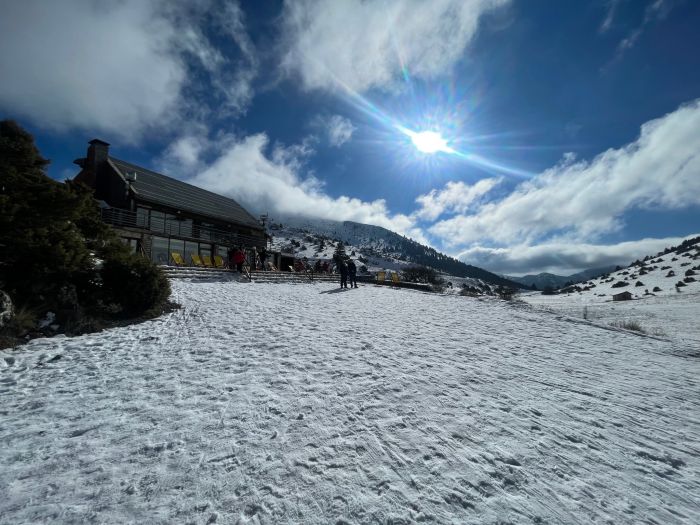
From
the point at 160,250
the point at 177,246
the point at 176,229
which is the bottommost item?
the point at 160,250

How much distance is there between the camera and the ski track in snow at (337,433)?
8.00ft

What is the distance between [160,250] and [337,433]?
2657 cm

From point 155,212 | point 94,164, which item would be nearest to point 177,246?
point 155,212

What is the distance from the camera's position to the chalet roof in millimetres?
25880

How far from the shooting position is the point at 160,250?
24.8m

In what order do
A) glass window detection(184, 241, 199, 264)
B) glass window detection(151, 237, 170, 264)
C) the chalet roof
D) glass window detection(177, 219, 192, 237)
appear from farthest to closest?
glass window detection(177, 219, 192, 237), glass window detection(184, 241, 199, 264), the chalet roof, glass window detection(151, 237, 170, 264)

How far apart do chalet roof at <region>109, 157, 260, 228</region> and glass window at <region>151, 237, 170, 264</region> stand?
315 centimetres

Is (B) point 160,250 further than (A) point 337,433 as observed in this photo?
Yes

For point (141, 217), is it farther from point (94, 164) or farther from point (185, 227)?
point (94, 164)

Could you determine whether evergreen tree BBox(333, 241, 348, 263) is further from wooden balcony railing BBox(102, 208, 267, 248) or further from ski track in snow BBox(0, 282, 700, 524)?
ski track in snow BBox(0, 282, 700, 524)

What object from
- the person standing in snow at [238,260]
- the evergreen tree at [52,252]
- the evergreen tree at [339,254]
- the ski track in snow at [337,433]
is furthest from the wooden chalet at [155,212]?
the ski track in snow at [337,433]

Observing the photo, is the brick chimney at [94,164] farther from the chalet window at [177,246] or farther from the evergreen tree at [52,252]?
the evergreen tree at [52,252]

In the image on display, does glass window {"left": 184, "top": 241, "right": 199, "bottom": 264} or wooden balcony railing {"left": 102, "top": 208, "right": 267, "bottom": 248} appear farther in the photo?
glass window {"left": 184, "top": 241, "right": 199, "bottom": 264}

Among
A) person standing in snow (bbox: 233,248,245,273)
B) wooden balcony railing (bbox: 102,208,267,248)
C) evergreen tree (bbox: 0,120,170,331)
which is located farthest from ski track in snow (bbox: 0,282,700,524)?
wooden balcony railing (bbox: 102,208,267,248)
